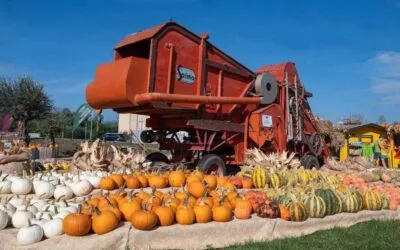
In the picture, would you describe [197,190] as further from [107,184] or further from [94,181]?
[94,181]

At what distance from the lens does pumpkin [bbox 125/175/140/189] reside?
6672 mm

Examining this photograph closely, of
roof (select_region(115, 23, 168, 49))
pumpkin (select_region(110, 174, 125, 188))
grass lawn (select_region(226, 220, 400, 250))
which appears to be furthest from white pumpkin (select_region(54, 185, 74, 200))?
roof (select_region(115, 23, 168, 49))

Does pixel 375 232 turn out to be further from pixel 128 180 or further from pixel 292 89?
pixel 292 89

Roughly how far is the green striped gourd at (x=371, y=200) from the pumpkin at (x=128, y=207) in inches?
174

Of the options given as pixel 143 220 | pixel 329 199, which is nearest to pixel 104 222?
pixel 143 220

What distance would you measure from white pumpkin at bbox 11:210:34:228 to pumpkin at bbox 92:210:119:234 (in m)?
0.80

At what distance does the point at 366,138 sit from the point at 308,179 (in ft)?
47.2

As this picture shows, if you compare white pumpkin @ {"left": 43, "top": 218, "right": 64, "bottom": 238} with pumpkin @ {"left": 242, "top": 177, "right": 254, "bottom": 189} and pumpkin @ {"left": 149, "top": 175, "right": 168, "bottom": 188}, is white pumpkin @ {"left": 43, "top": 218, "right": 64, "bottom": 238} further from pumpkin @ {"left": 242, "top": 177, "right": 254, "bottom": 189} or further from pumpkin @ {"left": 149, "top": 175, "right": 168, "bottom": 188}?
pumpkin @ {"left": 242, "top": 177, "right": 254, "bottom": 189}

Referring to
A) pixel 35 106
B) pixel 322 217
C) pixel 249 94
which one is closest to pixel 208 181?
pixel 322 217

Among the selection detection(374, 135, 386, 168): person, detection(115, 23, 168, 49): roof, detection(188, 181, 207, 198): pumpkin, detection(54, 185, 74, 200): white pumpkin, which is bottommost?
detection(54, 185, 74, 200): white pumpkin

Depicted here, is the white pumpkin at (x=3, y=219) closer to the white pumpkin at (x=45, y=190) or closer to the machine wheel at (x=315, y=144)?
the white pumpkin at (x=45, y=190)

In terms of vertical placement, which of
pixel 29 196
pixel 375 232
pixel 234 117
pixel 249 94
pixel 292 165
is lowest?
pixel 375 232

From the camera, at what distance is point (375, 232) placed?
625 centimetres

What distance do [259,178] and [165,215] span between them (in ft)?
10.3
